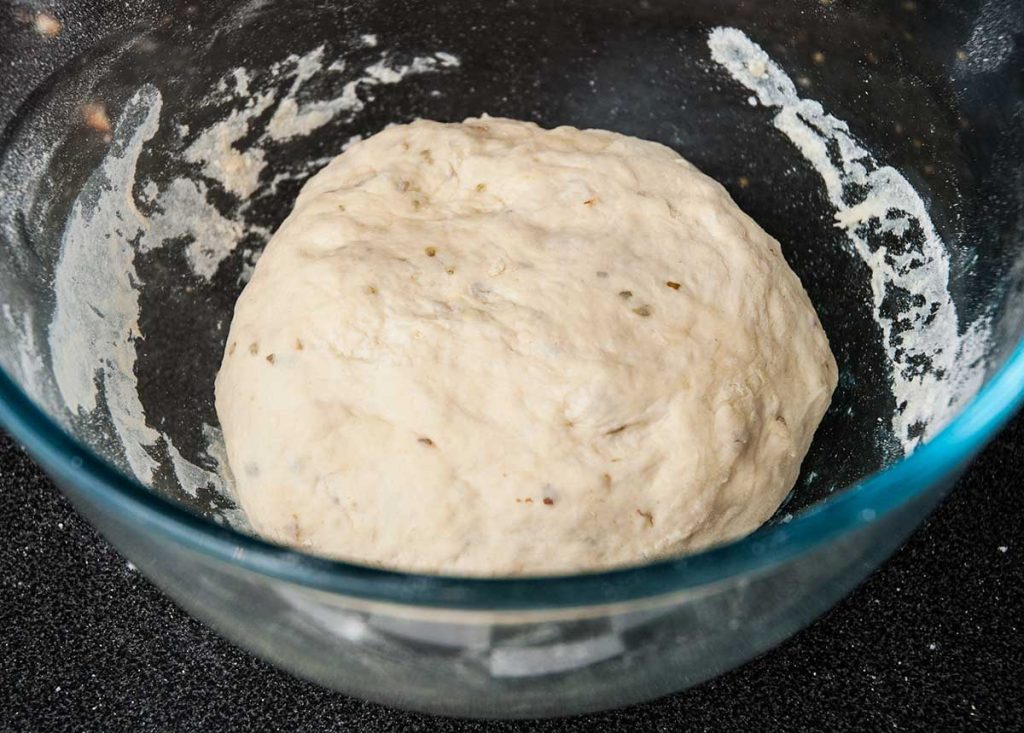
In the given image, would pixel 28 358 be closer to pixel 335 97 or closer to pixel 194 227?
pixel 194 227

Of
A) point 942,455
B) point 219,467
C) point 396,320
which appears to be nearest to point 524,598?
point 942,455

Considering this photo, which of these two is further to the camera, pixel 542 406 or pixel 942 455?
pixel 542 406

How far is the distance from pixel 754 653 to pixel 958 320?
403 mm

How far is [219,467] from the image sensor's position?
124 centimetres

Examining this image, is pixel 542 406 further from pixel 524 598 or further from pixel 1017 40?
pixel 1017 40

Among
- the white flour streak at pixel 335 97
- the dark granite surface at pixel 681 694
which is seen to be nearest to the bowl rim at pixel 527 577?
the dark granite surface at pixel 681 694

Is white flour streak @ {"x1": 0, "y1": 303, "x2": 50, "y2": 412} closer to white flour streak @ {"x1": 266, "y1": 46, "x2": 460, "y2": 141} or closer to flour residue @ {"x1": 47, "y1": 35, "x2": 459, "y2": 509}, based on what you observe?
flour residue @ {"x1": 47, "y1": 35, "x2": 459, "y2": 509}

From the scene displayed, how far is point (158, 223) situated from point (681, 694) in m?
0.78

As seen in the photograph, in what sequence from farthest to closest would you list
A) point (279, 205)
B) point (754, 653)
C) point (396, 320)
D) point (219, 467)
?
point (279, 205) → point (219, 467) → point (396, 320) → point (754, 653)

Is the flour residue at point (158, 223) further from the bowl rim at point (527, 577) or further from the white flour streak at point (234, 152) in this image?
the bowl rim at point (527, 577)

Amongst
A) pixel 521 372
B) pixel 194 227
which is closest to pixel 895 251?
pixel 521 372

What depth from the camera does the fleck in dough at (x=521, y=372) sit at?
1021 mm

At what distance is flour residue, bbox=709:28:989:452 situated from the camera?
1098 millimetres

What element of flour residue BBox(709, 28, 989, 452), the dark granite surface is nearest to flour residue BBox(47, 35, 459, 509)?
the dark granite surface
